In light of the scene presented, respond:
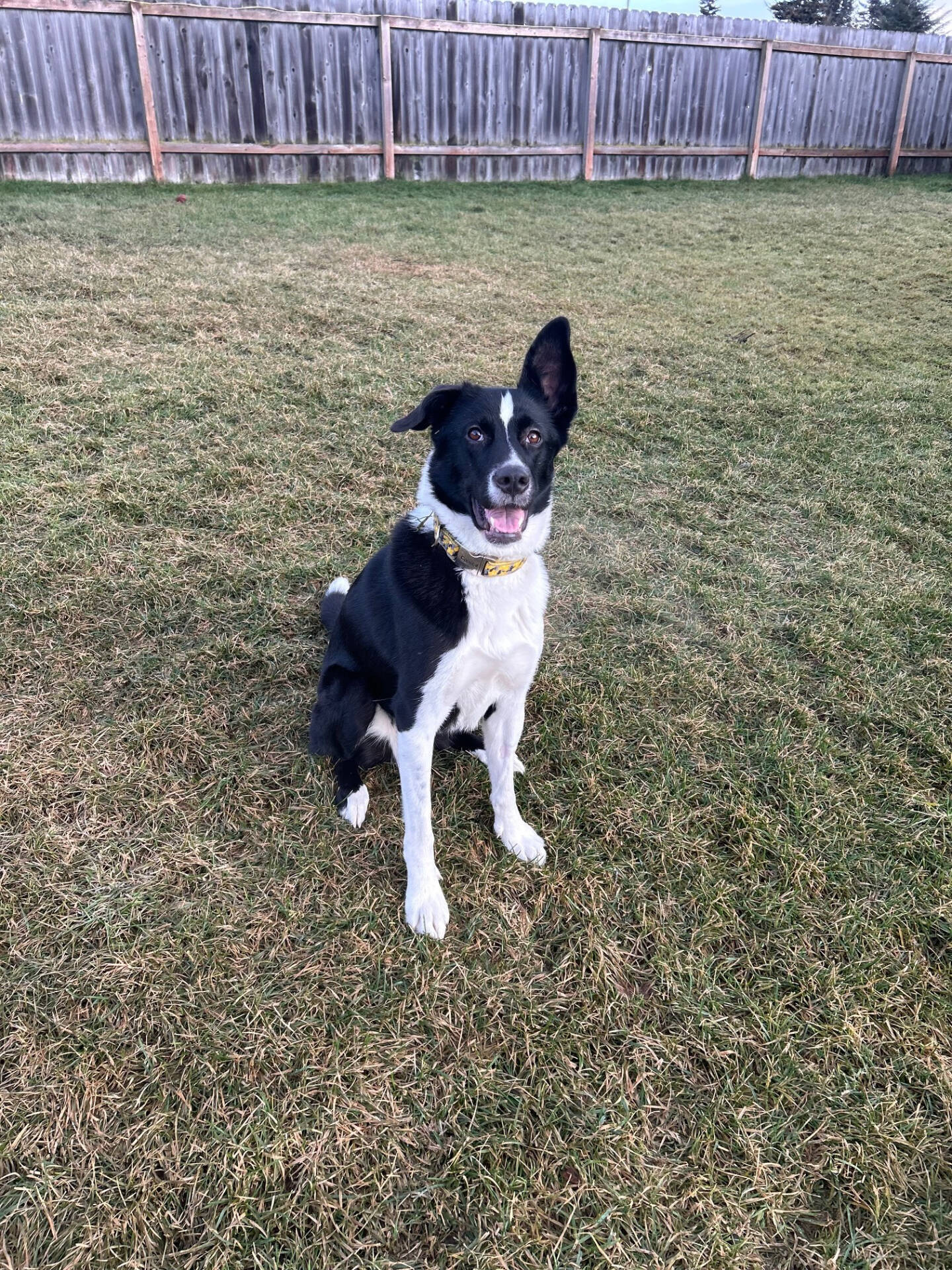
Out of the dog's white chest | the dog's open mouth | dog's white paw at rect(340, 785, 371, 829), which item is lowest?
dog's white paw at rect(340, 785, 371, 829)

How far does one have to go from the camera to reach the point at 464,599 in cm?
193

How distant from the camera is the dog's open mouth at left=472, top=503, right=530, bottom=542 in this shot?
6.19 ft

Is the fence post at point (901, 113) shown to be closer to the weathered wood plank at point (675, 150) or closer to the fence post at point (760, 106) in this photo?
the fence post at point (760, 106)

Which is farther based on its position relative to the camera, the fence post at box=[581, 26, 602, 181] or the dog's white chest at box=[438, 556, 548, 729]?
the fence post at box=[581, 26, 602, 181]

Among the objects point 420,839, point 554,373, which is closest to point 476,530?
point 554,373

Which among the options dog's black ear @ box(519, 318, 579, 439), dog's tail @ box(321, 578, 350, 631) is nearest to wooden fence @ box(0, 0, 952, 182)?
dog's tail @ box(321, 578, 350, 631)

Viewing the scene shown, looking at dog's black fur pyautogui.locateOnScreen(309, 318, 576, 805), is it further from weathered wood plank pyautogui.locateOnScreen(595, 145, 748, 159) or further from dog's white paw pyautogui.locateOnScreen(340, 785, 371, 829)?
weathered wood plank pyautogui.locateOnScreen(595, 145, 748, 159)

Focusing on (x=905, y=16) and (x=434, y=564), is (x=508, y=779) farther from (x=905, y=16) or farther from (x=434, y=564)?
(x=905, y=16)

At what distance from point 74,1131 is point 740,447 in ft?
14.1

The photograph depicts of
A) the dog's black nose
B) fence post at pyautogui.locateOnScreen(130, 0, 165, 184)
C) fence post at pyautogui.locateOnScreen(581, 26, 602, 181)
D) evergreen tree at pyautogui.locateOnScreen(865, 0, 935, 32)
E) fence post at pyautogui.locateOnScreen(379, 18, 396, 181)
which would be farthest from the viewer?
evergreen tree at pyautogui.locateOnScreen(865, 0, 935, 32)

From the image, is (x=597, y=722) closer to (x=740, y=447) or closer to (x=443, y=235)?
(x=740, y=447)

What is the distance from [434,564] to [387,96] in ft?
28.8

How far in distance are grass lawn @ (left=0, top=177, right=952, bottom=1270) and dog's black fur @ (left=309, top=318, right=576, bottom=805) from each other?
30 cm

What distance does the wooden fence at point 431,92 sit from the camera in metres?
7.51
